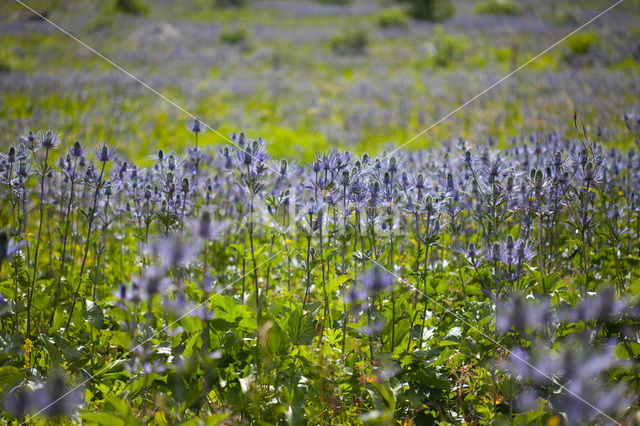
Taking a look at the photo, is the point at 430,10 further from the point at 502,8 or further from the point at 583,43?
the point at 583,43

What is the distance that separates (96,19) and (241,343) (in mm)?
24426

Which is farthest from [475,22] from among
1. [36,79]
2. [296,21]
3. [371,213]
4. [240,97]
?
[371,213]

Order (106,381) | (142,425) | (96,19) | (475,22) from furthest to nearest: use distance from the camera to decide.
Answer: (475,22)
(96,19)
(106,381)
(142,425)

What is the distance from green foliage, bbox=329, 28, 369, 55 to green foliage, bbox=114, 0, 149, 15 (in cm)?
1203

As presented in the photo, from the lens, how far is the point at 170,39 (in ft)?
79.2

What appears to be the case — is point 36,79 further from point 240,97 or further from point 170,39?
point 170,39

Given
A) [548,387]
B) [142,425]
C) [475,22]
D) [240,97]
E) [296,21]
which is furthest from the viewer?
[296,21]

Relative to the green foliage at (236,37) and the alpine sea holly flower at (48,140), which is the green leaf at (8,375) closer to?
the alpine sea holly flower at (48,140)

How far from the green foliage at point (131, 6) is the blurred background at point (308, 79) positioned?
0.07 meters

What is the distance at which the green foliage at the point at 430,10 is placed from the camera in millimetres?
34188

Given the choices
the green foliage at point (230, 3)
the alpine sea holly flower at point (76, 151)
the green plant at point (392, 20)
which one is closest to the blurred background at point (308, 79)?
the alpine sea holly flower at point (76, 151)

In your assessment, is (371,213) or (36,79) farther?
(36,79)

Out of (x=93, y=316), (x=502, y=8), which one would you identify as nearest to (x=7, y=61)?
(x=93, y=316)

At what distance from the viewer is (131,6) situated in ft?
86.7
